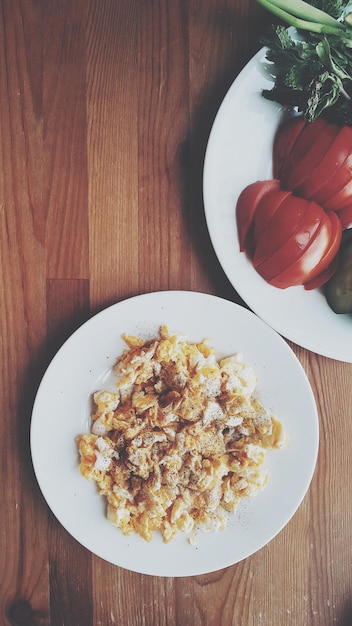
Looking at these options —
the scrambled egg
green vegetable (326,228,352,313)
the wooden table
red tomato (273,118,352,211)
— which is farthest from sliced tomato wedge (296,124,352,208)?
the scrambled egg

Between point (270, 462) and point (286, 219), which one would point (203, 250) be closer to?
point (286, 219)

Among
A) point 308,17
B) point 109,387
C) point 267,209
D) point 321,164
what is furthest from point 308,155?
point 109,387

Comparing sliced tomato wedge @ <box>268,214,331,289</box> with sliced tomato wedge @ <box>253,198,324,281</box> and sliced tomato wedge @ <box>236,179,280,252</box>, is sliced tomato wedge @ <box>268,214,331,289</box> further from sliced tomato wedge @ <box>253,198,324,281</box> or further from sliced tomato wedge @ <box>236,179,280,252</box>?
sliced tomato wedge @ <box>236,179,280,252</box>

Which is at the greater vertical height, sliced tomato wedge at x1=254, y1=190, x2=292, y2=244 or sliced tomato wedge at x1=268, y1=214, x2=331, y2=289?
sliced tomato wedge at x1=254, y1=190, x2=292, y2=244

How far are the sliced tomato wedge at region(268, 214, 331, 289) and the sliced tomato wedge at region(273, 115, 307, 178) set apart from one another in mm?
170

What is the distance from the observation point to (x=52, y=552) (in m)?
1.43

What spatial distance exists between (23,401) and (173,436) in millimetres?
356

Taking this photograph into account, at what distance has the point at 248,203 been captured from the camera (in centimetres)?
133

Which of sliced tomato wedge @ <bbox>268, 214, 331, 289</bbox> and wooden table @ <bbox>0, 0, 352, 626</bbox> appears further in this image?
wooden table @ <bbox>0, 0, 352, 626</bbox>

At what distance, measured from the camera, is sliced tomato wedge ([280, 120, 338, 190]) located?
129 cm

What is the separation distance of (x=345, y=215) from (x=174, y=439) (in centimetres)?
62

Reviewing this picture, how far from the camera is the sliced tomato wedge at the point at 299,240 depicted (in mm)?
1274

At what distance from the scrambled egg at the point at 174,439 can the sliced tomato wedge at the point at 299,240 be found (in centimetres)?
23

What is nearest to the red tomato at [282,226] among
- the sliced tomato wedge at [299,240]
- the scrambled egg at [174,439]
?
the sliced tomato wedge at [299,240]
